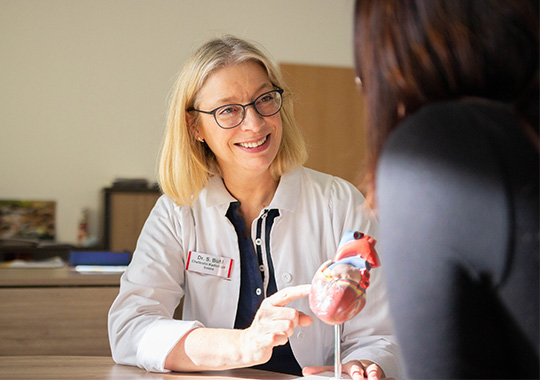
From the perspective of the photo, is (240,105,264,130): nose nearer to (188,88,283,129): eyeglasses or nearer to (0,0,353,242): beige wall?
(188,88,283,129): eyeglasses

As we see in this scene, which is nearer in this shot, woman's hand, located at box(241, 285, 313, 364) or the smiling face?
woman's hand, located at box(241, 285, 313, 364)

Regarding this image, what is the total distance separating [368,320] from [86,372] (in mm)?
792

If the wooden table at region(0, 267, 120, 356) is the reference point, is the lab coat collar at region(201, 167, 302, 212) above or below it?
above

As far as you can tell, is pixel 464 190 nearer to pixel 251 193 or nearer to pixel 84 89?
pixel 251 193

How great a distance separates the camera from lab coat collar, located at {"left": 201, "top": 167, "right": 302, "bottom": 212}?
1.94 m

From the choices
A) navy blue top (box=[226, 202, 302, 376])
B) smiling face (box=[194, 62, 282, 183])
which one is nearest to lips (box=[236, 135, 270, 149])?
smiling face (box=[194, 62, 282, 183])

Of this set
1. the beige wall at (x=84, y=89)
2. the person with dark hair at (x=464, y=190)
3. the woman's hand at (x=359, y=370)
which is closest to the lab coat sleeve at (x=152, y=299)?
the woman's hand at (x=359, y=370)

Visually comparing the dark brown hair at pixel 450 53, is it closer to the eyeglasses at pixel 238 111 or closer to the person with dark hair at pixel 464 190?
the person with dark hair at pixel 464 190

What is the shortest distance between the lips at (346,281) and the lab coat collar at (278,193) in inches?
30.1

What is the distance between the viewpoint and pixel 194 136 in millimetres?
2070

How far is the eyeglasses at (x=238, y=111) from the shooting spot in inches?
75.7

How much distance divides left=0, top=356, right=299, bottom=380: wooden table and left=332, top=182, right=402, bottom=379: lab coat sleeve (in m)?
0.26

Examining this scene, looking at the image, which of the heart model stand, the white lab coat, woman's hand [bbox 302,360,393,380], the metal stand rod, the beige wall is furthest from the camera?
the beige wall

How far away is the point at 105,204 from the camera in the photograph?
5.17m
